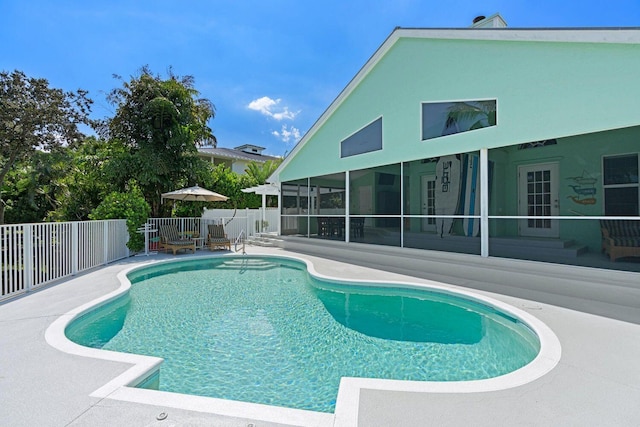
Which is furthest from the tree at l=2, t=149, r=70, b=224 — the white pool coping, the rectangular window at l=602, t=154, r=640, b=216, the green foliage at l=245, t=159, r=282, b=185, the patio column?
the rectangular window at l=602, t=154, r=640, b=216

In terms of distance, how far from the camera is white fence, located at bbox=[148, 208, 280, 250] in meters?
15.1

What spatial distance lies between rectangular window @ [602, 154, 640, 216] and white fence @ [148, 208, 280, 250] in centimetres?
1257

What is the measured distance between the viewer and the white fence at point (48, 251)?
6.19m

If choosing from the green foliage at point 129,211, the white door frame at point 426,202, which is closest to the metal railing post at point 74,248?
the green foliage at point 129,211

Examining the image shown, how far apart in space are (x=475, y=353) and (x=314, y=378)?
247 cm

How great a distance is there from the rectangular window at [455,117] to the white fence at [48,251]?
10409 mm

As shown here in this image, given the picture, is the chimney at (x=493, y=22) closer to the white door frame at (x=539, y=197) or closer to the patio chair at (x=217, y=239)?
the white door frame at (x=539, y=197)

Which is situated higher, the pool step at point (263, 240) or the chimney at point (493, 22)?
the chimney at point (493, 22)

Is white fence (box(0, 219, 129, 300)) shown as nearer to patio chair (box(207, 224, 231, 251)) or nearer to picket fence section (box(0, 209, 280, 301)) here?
picket fence section (box(0, 209, 280, 301))

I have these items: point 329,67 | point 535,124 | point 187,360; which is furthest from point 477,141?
point 329,67

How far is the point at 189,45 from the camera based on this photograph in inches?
538

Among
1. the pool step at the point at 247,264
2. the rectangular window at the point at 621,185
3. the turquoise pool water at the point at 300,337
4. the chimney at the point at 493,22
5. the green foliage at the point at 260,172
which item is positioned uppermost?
the chimney at the point at 493,22

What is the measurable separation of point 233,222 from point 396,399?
15010mm

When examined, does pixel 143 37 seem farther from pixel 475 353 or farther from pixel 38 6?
pixel 475 353
